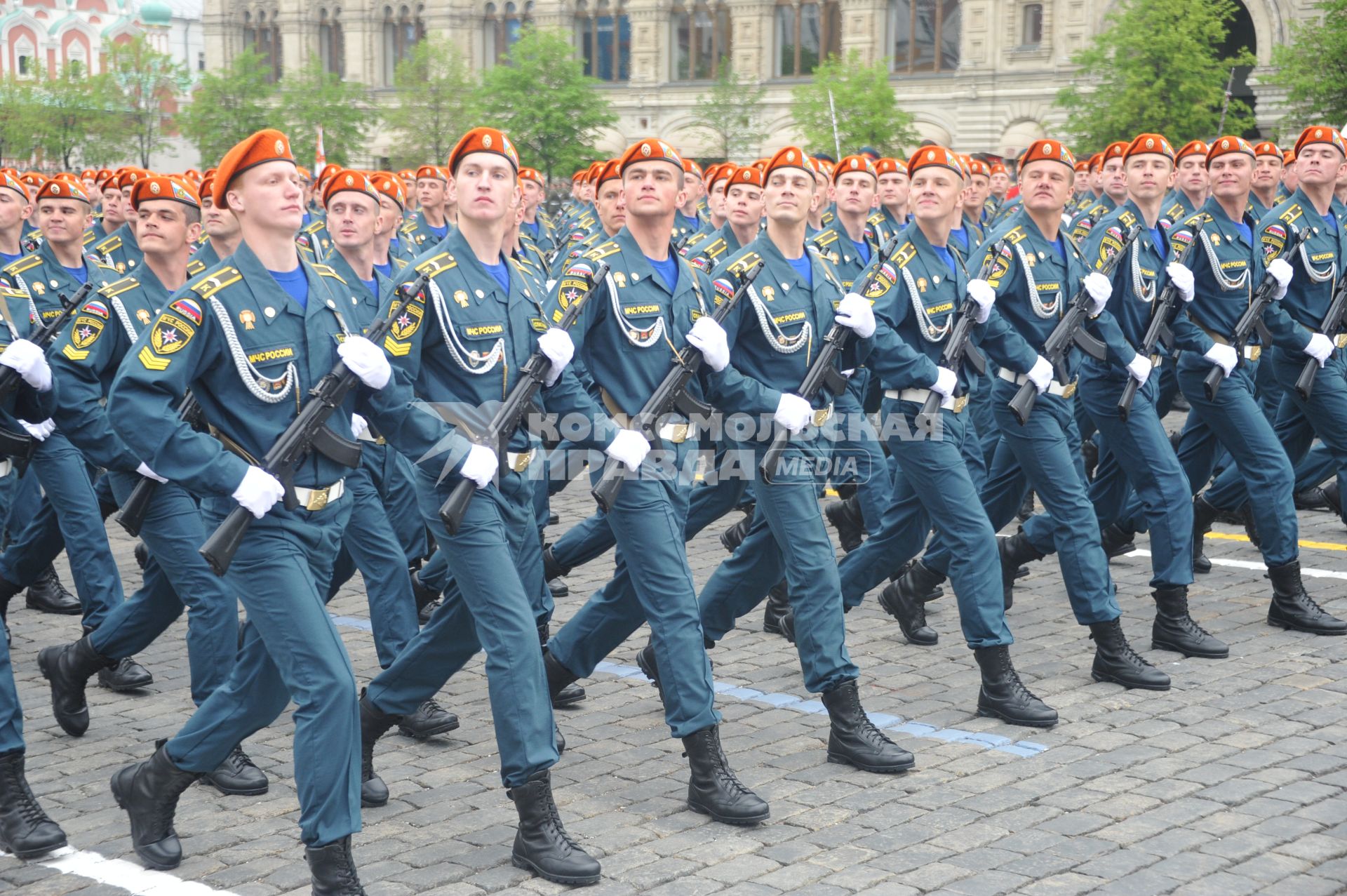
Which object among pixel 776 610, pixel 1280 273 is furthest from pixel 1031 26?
pixel 776 610

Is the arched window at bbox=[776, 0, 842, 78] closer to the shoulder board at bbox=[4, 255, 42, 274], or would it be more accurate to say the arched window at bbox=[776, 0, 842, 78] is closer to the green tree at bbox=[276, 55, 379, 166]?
the green tree at bbox=[276, 55, 379, 166]

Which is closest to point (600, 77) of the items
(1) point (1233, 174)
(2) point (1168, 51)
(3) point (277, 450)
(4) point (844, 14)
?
(4) point (844, 14)

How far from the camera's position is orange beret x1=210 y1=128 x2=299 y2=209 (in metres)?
4.71

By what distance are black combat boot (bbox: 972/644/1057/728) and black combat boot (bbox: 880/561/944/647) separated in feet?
3.54

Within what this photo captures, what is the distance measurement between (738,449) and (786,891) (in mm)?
2058

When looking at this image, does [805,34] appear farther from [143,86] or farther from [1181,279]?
[1181,279]

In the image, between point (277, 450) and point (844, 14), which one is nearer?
point (277, 450)

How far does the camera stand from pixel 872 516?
8273mm

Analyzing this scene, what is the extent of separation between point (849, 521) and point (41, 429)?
188 inches

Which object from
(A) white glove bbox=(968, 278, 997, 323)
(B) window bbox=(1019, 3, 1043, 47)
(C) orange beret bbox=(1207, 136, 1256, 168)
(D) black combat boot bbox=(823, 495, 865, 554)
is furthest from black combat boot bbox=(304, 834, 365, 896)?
(B) window bbox=(1019, 3, 1043, 47)

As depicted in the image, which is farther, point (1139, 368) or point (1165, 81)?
point (1165, 81)

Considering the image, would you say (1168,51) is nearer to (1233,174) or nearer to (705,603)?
(1233,174)

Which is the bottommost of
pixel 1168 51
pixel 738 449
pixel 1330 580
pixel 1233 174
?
pixel 1330 580

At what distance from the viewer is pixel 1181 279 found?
7719 millimetres
